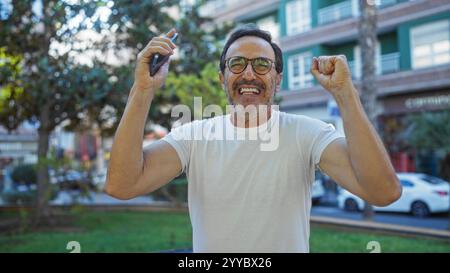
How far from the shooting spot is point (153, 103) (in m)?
10.3

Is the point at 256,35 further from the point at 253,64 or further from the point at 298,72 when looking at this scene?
the point at 298,72

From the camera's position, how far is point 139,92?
61.9 inches

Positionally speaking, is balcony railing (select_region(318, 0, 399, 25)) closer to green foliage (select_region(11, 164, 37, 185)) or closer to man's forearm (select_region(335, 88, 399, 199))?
green foliage (select_region(11, 164, 37, 185))

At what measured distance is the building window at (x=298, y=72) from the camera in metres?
18.8

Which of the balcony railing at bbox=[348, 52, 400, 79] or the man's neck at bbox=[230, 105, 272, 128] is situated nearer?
the man's neck at bbox=[230, 105, 272, 128]

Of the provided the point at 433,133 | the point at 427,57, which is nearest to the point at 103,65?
the point at 433,133

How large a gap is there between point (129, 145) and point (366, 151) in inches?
30.8

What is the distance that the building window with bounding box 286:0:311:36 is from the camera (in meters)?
18.9

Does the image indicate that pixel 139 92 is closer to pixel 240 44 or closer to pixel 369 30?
pixel 240 44

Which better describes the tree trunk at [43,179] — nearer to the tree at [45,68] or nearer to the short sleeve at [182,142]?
the tree at [45,68]

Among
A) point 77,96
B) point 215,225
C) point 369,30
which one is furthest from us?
point 369,30

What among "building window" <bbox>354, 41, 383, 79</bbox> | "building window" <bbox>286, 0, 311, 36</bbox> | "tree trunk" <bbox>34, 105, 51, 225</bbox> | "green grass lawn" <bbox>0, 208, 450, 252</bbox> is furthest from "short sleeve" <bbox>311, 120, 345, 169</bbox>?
"building window" <bbox>286, 0, 311, 36</bbox>

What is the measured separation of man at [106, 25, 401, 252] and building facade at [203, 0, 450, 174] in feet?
38.7
